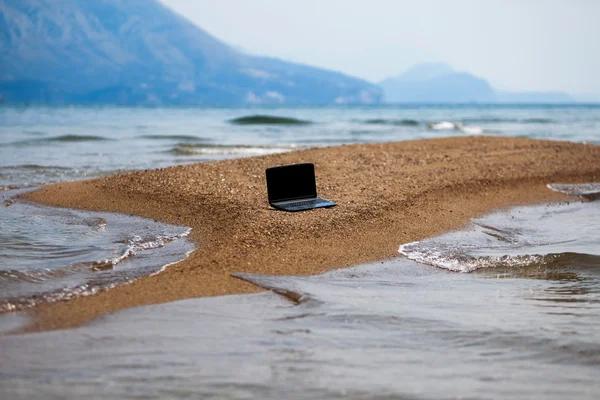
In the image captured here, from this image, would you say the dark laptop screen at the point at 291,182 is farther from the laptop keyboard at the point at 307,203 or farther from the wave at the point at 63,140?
the wave at the point at 63,140

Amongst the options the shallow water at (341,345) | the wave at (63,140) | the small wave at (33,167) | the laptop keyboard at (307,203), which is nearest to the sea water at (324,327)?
the shallow water at (341,345)

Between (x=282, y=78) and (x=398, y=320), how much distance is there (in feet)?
648

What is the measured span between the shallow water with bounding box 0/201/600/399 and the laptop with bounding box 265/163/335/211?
69.5 inches

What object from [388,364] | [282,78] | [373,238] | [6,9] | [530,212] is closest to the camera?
[388,364]

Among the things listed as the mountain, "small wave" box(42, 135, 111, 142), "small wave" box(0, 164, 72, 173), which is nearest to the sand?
"small wave" box(0, 164, 72, 173)

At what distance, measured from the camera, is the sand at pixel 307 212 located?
4.82 meters

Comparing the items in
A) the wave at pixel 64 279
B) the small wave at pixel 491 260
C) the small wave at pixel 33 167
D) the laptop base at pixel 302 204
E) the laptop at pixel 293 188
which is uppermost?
the small wave at pixel 33 167

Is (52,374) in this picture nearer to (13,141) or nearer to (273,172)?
(273,172)

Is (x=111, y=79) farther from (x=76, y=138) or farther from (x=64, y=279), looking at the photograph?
(x=64, y=279)

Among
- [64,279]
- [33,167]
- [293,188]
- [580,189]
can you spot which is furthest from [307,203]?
[33,167]

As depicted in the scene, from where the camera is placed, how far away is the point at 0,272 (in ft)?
16.1

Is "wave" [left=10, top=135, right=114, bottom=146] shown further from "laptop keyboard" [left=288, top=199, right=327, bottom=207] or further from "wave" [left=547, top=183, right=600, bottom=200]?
"wave" [left=547, top=183, right=600, bottom=200]

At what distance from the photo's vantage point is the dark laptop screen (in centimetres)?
699

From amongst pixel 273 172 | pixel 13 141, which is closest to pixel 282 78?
pixel 13 141
